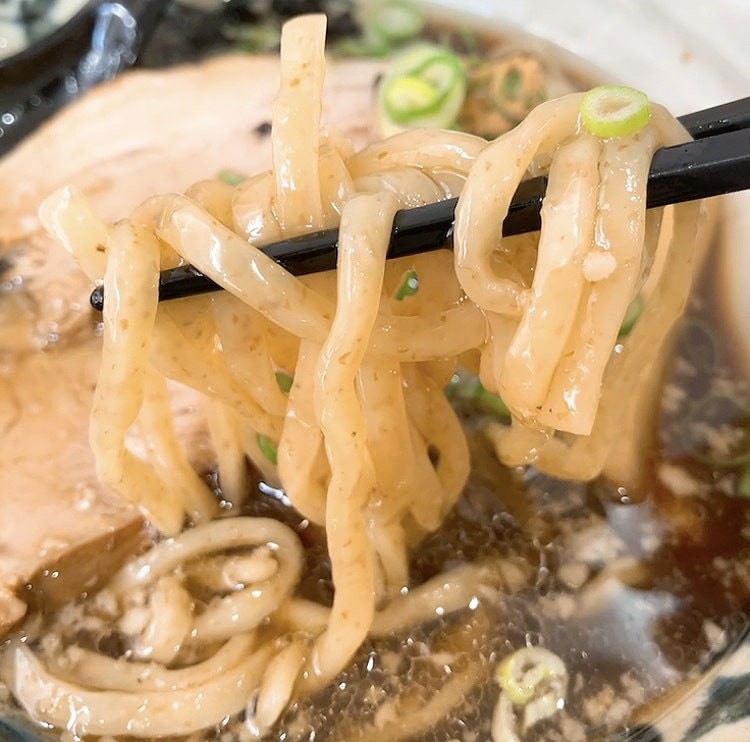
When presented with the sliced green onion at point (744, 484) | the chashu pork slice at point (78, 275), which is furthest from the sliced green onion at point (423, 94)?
the sliced green onion at point (744, 484)

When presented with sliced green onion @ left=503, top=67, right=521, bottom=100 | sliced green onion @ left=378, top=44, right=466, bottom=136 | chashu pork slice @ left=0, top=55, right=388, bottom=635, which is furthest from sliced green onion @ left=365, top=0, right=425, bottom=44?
sliced green onion @ left=503, top=67, right=521, bottom=100

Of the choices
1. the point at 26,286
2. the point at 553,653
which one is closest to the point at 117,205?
the point at 26,286

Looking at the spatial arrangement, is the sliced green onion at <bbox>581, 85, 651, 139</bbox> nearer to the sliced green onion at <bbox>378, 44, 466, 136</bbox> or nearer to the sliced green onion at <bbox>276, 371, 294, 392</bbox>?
the sliced green onion at <bbox>276, 371, 294, 392</bbox>

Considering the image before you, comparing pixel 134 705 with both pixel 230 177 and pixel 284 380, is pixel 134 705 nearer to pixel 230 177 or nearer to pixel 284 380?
pixel 284 380

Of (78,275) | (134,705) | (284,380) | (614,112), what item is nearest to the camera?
(614,112)

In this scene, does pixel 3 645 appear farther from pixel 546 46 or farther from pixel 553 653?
pixel 546 46

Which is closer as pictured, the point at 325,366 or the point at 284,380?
the point at 325,366

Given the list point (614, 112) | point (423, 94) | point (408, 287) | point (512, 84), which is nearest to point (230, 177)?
point (423, 94)
